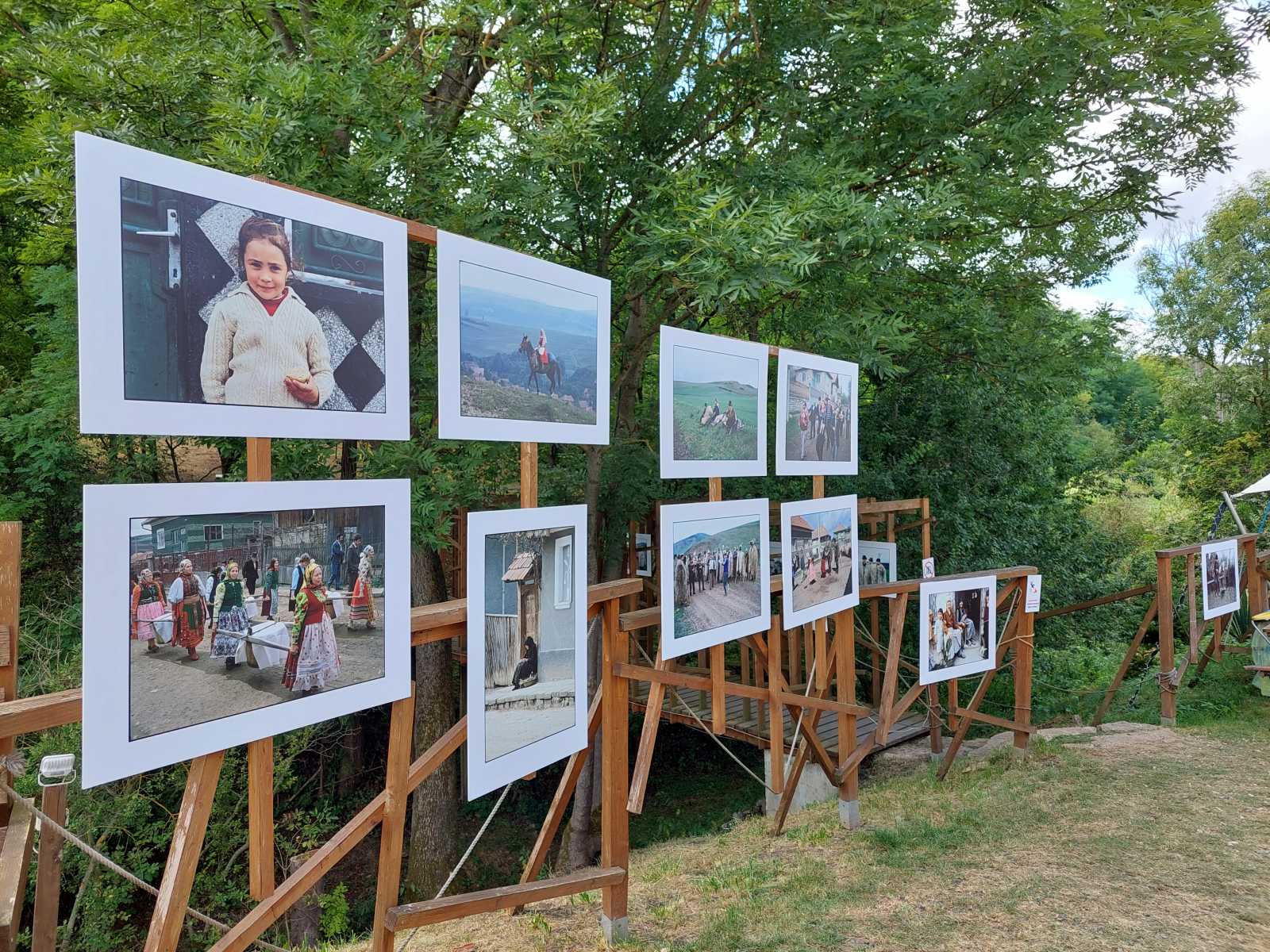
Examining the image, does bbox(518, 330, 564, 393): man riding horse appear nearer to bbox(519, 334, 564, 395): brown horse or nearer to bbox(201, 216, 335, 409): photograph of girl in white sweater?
bbox(519, 334, 564, 395): brown horse

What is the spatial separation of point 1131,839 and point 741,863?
2.08m

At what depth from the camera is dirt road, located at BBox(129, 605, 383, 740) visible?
6.34 ft

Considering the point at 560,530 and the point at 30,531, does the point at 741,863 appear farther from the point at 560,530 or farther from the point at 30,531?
the point at 30,531

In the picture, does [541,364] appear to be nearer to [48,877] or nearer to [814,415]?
[48,877]

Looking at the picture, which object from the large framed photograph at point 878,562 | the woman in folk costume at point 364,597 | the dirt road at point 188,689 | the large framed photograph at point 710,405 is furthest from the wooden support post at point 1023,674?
the dirt road at point 188,689

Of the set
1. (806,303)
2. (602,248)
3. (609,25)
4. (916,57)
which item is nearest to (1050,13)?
(916,57)

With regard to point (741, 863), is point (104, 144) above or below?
above

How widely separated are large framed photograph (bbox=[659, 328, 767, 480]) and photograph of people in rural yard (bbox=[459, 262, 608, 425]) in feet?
1.74

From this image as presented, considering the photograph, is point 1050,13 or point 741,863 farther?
point 1050,13

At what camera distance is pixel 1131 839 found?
177 inches

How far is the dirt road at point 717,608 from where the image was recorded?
3787 millimetres

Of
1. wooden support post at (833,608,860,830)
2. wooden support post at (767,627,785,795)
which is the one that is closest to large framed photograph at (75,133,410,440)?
wooden support post at (767,627,785,795)

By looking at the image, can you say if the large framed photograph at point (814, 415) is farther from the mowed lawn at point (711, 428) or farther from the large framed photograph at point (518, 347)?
the large framed photograph at point (518, 347)

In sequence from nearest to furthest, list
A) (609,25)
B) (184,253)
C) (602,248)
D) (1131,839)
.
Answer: (184,253), (1131,839), (609,25), (602,248)
